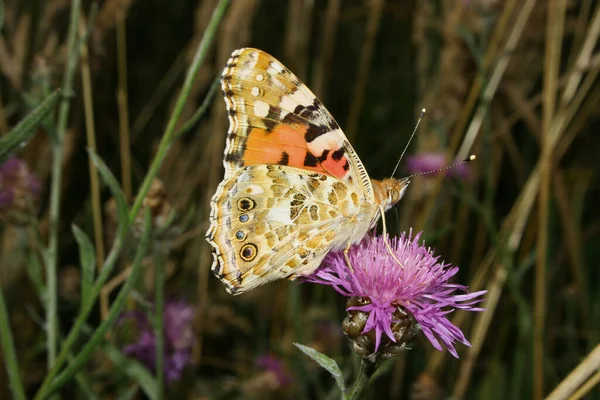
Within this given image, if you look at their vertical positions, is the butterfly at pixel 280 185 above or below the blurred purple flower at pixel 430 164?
above

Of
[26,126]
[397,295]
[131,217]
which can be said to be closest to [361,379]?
[397,295]

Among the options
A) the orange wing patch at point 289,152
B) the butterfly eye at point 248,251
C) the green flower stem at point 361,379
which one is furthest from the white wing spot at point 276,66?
the green flower stem at point 361,379

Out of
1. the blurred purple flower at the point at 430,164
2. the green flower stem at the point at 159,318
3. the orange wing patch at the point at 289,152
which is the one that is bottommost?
the green flower stem at the point at 159,318

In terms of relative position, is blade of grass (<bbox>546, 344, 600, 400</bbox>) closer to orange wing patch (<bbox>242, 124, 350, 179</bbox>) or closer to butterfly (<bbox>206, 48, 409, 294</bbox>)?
butterfly (<bbox>206, 48, 409, 294</bbox>)

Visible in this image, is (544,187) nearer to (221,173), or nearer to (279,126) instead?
(279,126)

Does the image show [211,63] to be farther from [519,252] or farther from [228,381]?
[519,252]

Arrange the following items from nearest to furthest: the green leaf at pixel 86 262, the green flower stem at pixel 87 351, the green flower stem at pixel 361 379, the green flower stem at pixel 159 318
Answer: the green flower stem at pixel 361 379, the green flower stem at pixel 87 351, the green leaf at pixel 86 262, the green flower stem at pixel 159 318

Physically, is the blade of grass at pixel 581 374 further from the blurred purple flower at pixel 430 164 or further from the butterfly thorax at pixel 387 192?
the blurred purple flower at pixel 430 164

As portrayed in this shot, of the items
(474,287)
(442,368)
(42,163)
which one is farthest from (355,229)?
(42,163)
